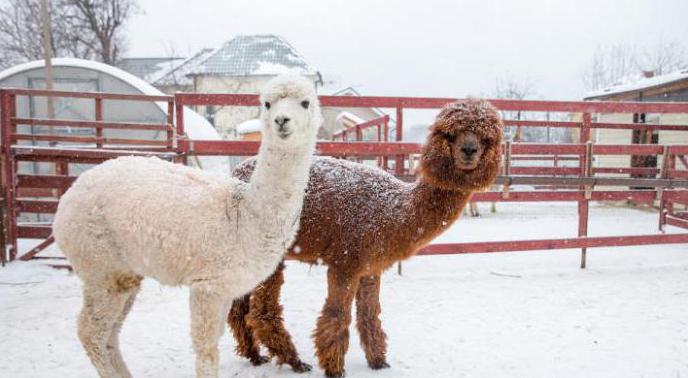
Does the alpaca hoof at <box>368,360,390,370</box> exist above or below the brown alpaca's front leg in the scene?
below

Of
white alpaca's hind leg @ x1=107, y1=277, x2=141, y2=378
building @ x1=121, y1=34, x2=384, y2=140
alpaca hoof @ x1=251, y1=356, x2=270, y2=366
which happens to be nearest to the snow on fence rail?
alpaca hoof @ x1=251, y1=356, x2=270, y2=366

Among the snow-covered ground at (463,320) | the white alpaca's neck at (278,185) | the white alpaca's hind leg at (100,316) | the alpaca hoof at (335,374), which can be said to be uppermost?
the white alpaca's neck at (278,185)

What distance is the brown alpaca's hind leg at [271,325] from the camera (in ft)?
9.94

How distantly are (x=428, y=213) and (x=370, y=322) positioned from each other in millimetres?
884

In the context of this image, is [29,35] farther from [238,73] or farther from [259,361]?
[259,361]

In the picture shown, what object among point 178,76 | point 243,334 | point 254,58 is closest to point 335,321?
point 243,334

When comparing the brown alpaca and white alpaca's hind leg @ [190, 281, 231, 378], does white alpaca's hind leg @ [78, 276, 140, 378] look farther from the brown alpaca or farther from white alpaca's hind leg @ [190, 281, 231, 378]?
the brown alpaca

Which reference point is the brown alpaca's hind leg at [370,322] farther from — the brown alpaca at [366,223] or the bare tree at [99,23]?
the bare tree at [99,23]

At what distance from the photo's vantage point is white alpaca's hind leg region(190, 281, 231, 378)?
2.12 m

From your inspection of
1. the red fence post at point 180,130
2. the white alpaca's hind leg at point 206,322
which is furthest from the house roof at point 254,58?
the white alpaca's hind leg at point 206,322

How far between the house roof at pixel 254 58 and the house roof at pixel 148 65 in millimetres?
5688

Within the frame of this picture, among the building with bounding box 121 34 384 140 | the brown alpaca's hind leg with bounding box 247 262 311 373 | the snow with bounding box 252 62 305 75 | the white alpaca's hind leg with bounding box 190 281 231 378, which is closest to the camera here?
the white alpaca's hind leg with bounding box 190 281 231 378

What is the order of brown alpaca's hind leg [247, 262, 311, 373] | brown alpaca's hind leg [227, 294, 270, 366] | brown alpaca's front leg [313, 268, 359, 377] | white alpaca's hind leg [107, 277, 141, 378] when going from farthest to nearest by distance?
brown alpaca's hind leg [227, 294, 270, 366] → brown alpaca's hind leg [247, 262, 311, 373] → brown alpaca's front leg [313, 268, 359, 377] → white alpaca's hind leg [107, 277, 141, 378]

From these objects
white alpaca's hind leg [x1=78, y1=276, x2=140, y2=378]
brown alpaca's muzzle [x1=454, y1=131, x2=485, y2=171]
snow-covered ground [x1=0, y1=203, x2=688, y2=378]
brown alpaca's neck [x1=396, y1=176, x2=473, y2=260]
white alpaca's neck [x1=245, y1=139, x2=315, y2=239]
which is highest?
brown alpaca's muzzle [x1=454, y1=131, x2=485, y2=171]
